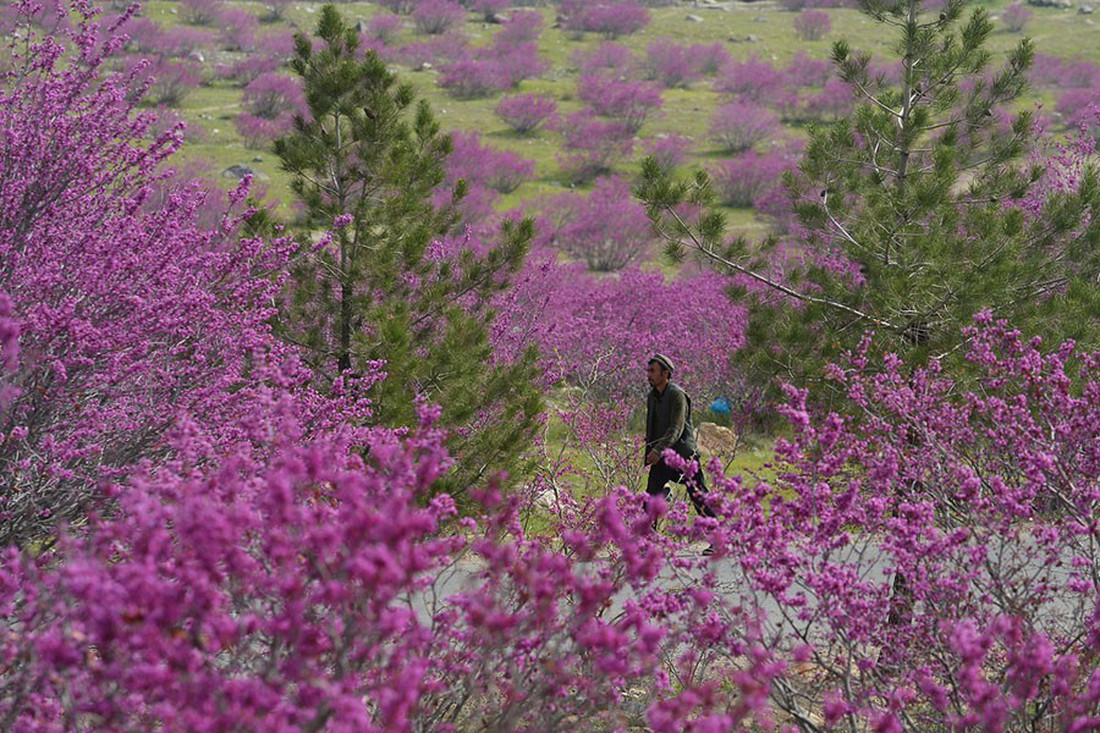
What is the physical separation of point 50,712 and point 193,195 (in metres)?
4.45

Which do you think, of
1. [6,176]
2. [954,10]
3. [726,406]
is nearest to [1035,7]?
[726,406]

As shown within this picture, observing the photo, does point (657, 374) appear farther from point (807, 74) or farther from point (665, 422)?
point (807, 74)

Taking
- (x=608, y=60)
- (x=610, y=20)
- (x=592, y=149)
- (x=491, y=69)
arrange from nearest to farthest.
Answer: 1. (x=592, y=149)
2. (x=491, y=69)
3. (x=608, y=60)
4. (x=610, y=20)

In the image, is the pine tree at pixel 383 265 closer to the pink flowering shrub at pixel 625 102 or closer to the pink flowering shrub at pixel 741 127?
the pink flowering shrub at pixel 741 127

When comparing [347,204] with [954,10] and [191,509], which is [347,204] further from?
[191,509]

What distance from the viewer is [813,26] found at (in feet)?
234

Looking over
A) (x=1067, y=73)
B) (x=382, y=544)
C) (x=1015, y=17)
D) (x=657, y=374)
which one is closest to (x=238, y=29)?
(x=1067, y=73)

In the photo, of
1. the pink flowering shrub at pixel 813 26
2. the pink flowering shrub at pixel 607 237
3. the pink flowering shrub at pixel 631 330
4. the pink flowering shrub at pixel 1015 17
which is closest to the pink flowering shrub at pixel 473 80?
the pink flowering shrub at pixel 607 237

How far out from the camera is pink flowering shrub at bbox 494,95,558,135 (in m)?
46.3

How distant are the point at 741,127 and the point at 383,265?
3938 centimetres

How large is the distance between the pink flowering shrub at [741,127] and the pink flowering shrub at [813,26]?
2899 cm

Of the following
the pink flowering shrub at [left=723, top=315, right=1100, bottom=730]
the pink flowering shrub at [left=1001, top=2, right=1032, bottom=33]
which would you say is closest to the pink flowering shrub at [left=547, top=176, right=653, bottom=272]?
the pink flowering shrub at [left=723, top=315, right=1100, bottom=730]

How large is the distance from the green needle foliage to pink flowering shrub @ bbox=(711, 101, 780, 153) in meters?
37.1

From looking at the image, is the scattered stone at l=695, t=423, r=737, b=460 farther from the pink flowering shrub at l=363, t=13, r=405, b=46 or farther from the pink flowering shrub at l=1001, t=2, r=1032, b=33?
the pink flowering shrub at l=1001, t=2, r=1032, b=33
